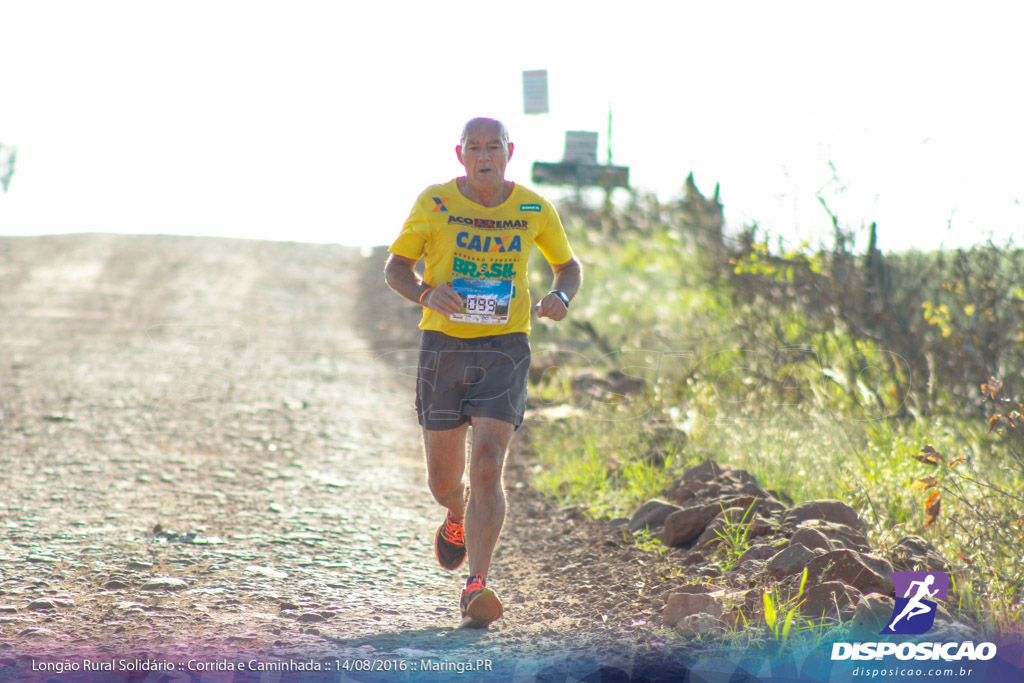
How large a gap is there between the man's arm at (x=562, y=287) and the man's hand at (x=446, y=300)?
0.37 m

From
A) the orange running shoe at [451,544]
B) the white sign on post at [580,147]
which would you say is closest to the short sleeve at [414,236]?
the orange running shoe at [451,544]

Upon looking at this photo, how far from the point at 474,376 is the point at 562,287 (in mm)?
647

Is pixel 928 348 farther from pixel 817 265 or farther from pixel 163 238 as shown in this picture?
pixel 163 238

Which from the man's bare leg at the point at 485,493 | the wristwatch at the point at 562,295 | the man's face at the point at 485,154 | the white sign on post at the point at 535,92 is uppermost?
the white sign on post at the point at 535,92

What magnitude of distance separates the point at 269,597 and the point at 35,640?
112 centimetres

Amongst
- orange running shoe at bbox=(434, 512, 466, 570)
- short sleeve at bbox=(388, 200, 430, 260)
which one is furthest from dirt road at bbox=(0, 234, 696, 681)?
short sleeve at bbox=(388, 200, 430, 260)

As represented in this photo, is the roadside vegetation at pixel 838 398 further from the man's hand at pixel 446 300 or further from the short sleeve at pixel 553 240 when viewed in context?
the man's hand at pixel 446 300

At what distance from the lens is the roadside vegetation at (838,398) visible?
4898mm

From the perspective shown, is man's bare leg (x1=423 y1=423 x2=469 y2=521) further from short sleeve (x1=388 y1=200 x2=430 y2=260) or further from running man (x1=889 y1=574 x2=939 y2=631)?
running man (x1=889 y1=574 x2=939 y2=631)

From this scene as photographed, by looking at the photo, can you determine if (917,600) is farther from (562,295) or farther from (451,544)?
(451,544)

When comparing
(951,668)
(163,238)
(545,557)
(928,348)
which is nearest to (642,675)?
(951,668)

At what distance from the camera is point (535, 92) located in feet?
61.5

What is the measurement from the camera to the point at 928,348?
7738mm

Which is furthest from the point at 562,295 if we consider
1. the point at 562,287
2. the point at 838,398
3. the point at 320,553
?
the point at 838,398
